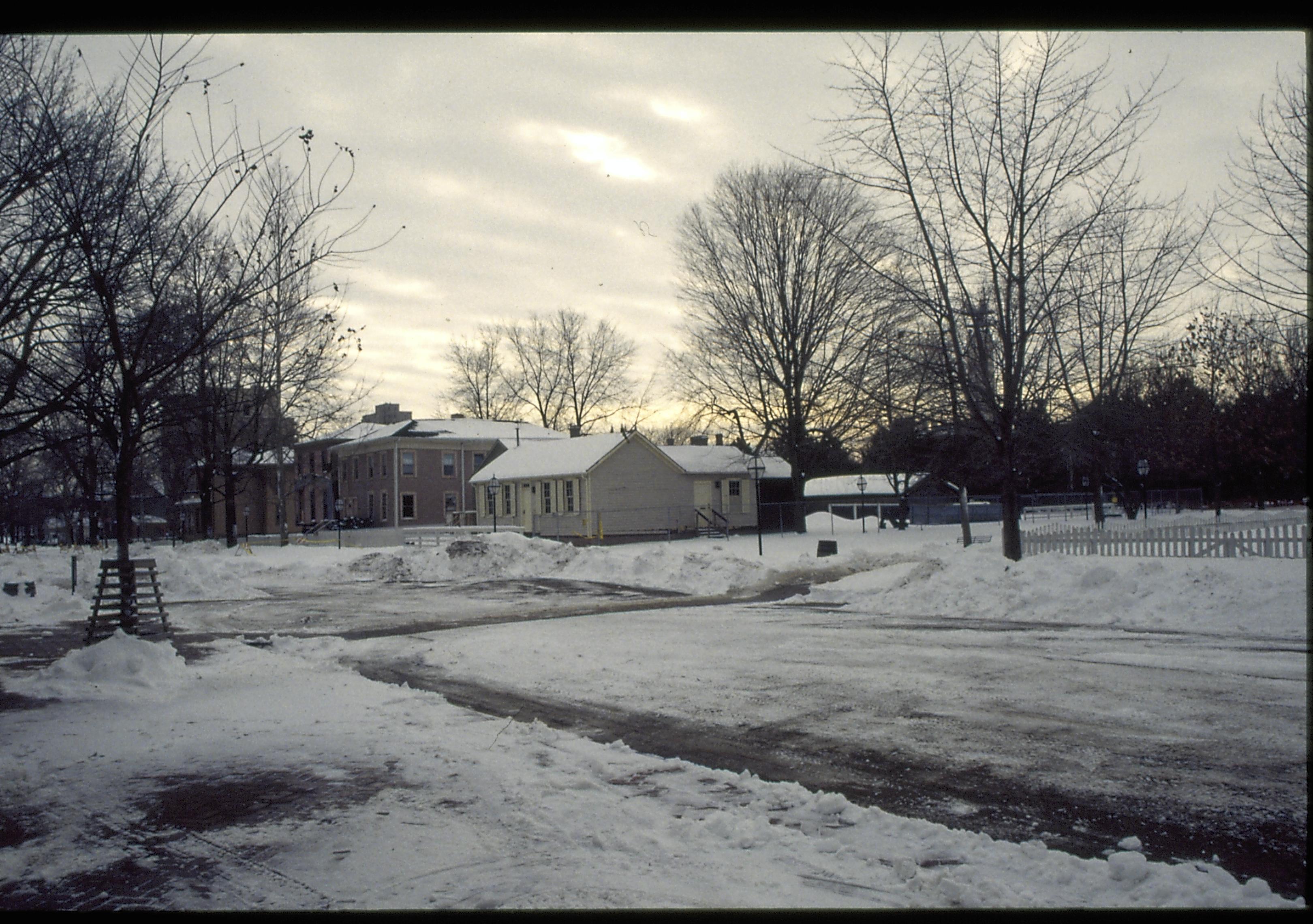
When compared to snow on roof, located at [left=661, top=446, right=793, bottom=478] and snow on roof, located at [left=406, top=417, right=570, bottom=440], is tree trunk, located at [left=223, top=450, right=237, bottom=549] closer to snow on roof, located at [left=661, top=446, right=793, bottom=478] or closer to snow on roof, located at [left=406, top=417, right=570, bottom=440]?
snow on roof, located at [left=406, top=417, right=570, bottom=440]

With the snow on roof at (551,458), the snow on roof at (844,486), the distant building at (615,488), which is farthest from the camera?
the snow on roof at (844,486)

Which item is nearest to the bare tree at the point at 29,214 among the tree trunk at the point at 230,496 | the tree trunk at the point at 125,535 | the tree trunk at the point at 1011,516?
the tree trunk at the point at 125,535

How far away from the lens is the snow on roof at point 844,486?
234ft

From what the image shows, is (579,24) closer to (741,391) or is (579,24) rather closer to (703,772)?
(703,772)

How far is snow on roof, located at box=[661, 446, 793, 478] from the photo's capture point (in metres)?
52.4

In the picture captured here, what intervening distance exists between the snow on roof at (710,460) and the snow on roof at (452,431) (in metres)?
8.66

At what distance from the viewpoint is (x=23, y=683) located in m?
10.2

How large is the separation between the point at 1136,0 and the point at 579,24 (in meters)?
2.25

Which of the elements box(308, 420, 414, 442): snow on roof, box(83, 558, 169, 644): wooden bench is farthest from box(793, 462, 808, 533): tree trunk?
box(83, 558, 169, 644): wooden bench

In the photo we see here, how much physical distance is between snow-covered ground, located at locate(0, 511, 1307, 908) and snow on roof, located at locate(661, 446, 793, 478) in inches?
1395

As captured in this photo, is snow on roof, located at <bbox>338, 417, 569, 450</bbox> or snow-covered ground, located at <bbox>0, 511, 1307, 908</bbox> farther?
snow on roof, located at <bbox>338, 417, 569, 450</bbox>

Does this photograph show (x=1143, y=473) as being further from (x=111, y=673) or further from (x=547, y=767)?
(x=111, y=673)

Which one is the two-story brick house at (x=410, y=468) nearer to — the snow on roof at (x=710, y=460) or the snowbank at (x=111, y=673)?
the snow on roof at (x=710, y=460)

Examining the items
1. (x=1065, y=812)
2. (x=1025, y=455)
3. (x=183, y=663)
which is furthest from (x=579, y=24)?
(x=1025, y=455)
